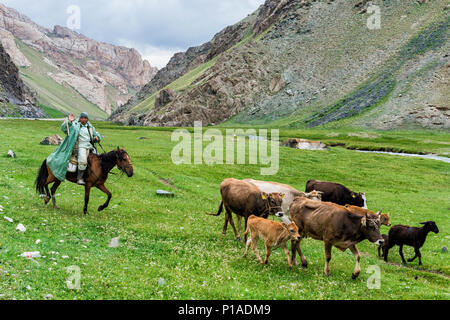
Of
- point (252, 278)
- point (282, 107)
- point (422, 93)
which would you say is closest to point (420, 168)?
point (252, 278)

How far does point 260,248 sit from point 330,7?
18933cm

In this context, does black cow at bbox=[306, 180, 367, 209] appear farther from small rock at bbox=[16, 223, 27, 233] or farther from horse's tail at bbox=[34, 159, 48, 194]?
small rock at bbox=[16, 223, 27, 233]

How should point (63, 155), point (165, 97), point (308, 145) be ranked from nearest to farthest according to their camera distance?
1. point (63, 155)
2. point (308, 145)
3. point (165, 97)

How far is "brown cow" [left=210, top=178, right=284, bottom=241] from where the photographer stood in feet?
48.8

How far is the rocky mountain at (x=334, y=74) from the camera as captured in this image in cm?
11375

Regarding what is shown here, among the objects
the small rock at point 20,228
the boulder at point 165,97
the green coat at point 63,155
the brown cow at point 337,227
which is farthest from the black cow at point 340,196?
the boulder at point 165,97

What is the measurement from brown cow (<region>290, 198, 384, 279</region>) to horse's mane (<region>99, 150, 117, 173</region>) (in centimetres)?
1100

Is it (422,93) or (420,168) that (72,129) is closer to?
(420,168)

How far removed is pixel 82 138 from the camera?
18.5 metres

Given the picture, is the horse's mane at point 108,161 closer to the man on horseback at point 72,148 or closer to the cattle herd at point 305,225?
the man on horseback at point 72,148

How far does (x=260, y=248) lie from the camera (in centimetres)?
1559

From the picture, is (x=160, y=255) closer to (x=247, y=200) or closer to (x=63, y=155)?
(x=247, y=200)

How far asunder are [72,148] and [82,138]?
0.87 metres

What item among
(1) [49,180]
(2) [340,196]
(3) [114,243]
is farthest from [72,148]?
(2) [340,196]
